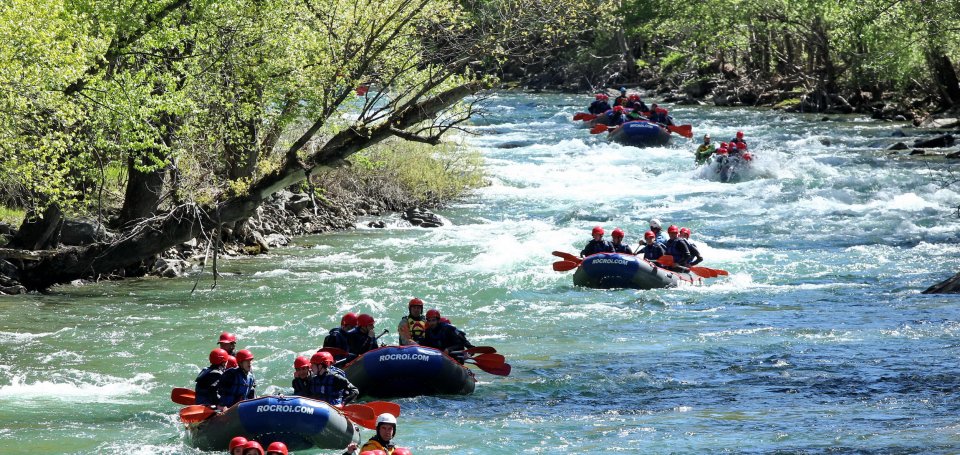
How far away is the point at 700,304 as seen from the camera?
61.3 ft

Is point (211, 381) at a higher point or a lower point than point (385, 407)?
higher

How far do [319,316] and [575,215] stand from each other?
10.9m

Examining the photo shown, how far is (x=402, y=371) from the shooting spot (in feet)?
42.5

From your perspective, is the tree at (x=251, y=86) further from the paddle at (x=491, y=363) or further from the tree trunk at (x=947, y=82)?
the tree trunk at (x=947, y=82)

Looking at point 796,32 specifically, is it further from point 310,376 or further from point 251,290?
point 310,376

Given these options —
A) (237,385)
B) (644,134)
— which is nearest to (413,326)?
(237,385)

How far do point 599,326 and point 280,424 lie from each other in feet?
23.6

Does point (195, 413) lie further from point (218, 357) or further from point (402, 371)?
point (402, 371)

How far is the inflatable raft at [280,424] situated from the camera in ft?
35.5

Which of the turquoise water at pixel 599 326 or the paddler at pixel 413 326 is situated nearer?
the turquoise water at pixel 599 326

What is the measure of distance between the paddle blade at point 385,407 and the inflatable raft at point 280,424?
11.4 inches

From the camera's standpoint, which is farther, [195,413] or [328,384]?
[328,384]

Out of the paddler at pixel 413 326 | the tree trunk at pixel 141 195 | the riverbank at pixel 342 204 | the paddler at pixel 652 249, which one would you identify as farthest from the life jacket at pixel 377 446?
the tree trunk at pixel 141 195

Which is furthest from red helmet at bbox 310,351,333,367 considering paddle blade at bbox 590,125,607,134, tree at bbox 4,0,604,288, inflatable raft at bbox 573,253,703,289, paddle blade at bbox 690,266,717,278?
paddle blade at bbox 590,125,607,134
